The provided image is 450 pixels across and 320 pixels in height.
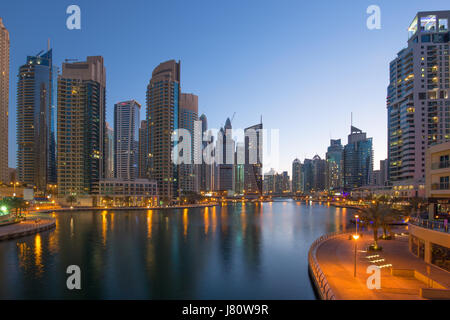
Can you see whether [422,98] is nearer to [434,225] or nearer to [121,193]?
[434,225]

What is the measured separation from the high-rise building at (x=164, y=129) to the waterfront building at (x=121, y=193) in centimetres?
1531

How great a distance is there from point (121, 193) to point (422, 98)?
149234 mm

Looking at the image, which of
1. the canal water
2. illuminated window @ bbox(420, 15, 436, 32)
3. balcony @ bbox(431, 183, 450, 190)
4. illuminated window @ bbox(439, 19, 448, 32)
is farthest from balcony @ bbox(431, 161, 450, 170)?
illuminated window @ bbox(439, 19, 448, 32)

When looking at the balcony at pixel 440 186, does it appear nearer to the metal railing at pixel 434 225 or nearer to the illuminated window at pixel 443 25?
the metal railing at pixel 434 225

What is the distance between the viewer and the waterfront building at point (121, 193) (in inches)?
5979

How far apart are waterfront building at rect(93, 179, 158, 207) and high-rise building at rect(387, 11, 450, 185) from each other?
12182 centimetres

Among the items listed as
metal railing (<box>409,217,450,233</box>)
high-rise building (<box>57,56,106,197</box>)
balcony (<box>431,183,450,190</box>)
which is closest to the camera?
metal railing (<box>409,217,450,233</box>)

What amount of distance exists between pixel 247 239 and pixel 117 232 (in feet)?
91.5

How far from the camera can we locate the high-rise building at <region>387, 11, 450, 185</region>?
428ft

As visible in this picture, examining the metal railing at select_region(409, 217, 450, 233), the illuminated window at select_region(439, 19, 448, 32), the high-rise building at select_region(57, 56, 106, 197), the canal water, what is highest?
the illuminated window at select_region(439, 19, 448, 32)

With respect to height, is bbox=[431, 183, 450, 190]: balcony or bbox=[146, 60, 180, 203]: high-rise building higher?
bbox=[146, 60, 180, 203]: high-rise building

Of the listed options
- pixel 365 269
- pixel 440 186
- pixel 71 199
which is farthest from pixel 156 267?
pixel 71 199

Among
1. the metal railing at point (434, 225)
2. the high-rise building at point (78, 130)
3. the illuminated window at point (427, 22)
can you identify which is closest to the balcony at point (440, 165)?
the metal railing at point (434, 225)

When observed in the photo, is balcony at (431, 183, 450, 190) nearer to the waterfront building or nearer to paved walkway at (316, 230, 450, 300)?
paved walkway at (316, 230, 450, 300)
